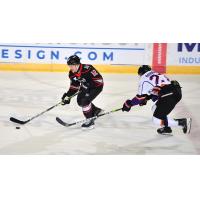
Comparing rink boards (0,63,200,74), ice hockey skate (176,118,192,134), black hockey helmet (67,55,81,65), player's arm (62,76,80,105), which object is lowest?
ice hockey skate (176,118,192,134)

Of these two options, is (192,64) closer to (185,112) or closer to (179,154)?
(185,112)

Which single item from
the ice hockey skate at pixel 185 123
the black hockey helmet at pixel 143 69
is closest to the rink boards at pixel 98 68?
the black hockey helmet at pixel 143 69

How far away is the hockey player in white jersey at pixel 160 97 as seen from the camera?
2.27m

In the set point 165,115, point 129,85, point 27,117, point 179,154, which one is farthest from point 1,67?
point 179,154

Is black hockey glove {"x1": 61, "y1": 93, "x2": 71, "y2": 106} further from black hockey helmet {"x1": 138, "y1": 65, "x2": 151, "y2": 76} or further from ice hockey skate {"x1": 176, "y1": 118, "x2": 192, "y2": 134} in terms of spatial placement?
ice hockey skate {"x1": 176, "y1": 118, "x2": 192, "y2": 134}

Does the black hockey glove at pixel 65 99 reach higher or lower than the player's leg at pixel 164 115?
higher

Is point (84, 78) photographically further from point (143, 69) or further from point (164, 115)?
point (164, 115)

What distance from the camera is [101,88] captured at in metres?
2.28

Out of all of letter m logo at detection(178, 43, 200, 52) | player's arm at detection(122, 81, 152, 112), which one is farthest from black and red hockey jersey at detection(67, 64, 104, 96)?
letter m logo at detection(178, 43, 200, 52)

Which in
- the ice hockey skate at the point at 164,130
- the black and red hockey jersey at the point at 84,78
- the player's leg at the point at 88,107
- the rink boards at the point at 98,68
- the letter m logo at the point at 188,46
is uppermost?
the letter m logo at the point at 188,46

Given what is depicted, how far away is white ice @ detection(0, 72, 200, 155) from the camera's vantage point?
2.26 m

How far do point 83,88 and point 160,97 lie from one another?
1.52 feet

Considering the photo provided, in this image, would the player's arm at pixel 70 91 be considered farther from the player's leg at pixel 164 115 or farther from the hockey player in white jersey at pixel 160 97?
the player's leg at pixel 164 115

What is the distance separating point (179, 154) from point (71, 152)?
0.63 m
